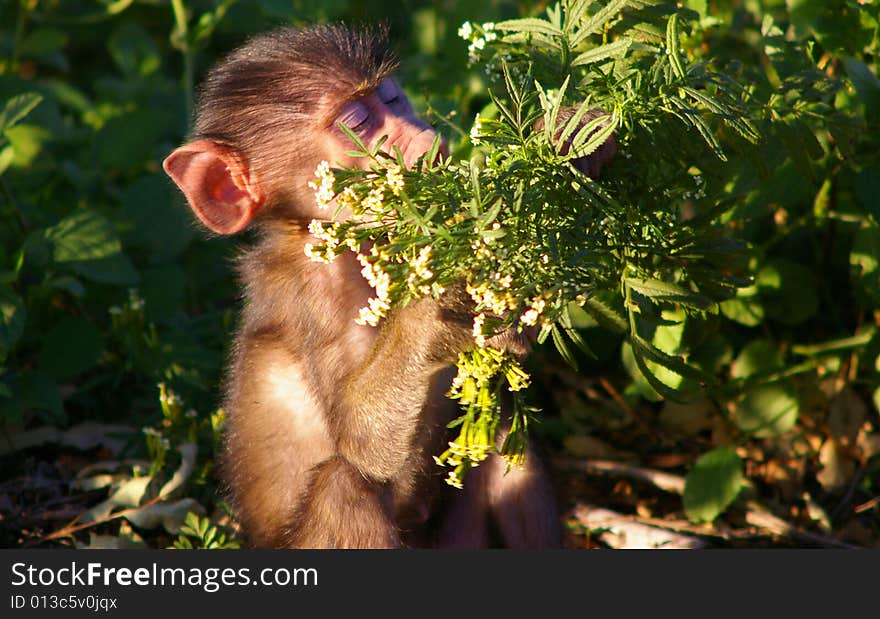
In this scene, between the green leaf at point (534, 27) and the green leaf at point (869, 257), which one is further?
the green leaf at point (869, 257)

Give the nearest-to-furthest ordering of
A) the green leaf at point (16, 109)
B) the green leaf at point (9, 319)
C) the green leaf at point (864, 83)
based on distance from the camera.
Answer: the green leaf at point (864, 83)
the green leaf at point (9, 319)
the green leaf at point (16, 109)

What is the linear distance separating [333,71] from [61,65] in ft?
12.4

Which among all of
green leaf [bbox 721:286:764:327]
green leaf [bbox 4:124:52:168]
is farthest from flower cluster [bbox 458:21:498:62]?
green leaf [bbox 4:124:52:168]

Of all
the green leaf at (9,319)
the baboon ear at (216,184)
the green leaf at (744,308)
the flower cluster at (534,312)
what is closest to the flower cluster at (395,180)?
the flower cluster at (534,312)

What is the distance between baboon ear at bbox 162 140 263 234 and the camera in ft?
13.1

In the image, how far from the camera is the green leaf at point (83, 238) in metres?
4.99

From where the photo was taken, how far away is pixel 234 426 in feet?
14.3

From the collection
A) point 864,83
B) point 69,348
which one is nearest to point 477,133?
point 864,83

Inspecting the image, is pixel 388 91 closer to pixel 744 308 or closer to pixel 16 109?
pixel 744 308

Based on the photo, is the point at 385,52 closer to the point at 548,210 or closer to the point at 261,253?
the point at 261,253

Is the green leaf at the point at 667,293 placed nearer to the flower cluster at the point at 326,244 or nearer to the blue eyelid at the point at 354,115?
the flower cluster at the point at 326,244

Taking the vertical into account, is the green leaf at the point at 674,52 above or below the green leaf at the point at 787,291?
above

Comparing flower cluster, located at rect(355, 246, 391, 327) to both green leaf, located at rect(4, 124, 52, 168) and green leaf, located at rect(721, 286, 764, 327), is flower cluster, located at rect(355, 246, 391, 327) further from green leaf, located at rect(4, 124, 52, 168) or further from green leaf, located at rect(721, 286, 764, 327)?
green leaf, located at rect(4, 124, 52, 168)

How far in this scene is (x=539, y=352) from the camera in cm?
534
